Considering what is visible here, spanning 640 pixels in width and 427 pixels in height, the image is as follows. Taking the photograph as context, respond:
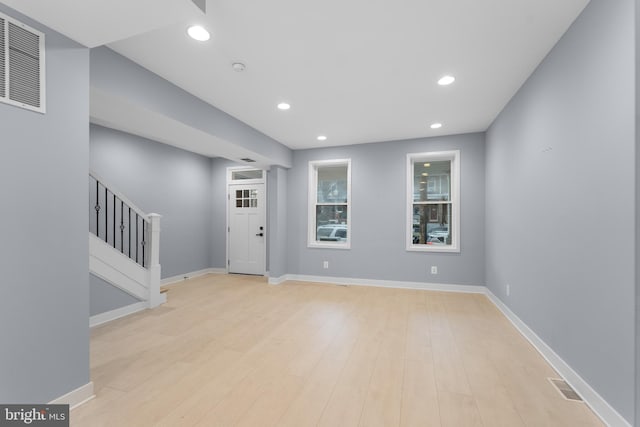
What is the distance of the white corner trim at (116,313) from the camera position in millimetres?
3250

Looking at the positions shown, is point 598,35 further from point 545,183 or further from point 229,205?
point 229,205

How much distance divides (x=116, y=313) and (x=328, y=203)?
3861 mm

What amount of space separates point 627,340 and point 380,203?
3.84 m

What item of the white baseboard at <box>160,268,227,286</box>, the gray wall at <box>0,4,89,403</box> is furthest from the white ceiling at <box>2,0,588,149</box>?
the white baseboard at <box>160,268,227,286</box>

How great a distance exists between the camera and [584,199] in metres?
1.89

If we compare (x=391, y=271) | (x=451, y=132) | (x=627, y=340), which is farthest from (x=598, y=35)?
(x=391, y=271)

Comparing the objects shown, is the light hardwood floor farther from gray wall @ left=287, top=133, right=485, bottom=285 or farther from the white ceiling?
the white ceiling

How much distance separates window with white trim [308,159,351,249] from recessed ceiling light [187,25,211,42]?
3.57 meters

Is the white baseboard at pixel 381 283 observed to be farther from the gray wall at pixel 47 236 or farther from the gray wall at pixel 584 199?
the gray wall at pixel 47 236

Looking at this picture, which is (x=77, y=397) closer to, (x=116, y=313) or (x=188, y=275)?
(x=116, y=313)

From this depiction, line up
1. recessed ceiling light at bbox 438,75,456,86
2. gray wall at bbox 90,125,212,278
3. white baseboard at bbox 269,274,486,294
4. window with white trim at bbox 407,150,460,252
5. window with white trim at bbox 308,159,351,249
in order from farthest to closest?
window with white trim at bbox 308,159,351,249
window with white trim at bbox 407,150,460,252
white baseboard at bbox 269,274,486,294
gray wall at bbox 90,125,212,278
recessed ceiling light at bbox 438,75,456,86

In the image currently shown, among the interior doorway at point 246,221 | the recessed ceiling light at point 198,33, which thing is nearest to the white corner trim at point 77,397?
the recessed ceiling light at point 198,33

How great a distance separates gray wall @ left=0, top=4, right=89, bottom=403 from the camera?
1530 mm

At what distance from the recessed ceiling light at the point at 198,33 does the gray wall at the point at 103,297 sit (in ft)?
9.76
